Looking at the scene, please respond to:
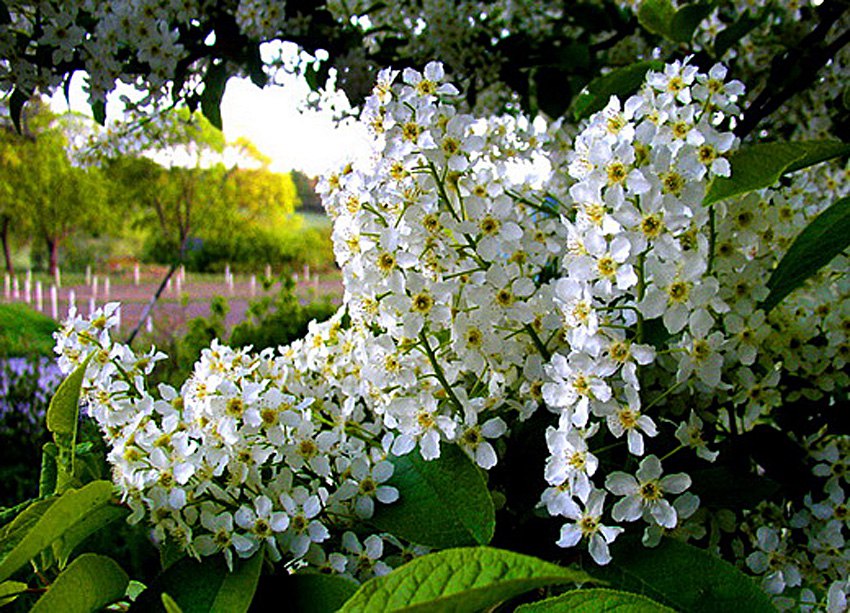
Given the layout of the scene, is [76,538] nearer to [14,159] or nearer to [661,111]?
[661,111]

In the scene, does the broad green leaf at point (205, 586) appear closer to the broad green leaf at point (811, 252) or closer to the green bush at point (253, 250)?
the broad green leaf at point (811, 252)

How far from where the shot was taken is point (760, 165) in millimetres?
390

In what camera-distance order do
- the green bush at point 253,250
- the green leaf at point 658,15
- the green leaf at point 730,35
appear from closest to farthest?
the green leaf at point 658,15 < the green leaf at point 730,35 < the green bush at point 253,250

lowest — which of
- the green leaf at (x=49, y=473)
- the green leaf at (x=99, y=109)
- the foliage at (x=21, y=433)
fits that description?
the foliage at (x=21, y=433)

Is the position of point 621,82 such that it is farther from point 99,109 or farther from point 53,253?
point 53,253

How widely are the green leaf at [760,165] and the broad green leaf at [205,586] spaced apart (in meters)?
0.26

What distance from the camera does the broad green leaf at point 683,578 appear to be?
364 millimetres

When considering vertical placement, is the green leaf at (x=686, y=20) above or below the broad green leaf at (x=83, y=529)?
above

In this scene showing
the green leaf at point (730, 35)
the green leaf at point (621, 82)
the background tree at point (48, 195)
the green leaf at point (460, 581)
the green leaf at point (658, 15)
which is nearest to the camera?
the green leaf at point (460, 581)

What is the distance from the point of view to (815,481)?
0.52 m

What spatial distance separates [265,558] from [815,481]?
13.5 inches

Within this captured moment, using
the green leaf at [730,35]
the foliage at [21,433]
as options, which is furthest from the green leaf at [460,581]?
the foliage at [21,433]

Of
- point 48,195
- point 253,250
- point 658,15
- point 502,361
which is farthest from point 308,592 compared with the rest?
point 253,250

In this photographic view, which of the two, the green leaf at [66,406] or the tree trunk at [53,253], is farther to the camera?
the tree trunk at [53,253]
